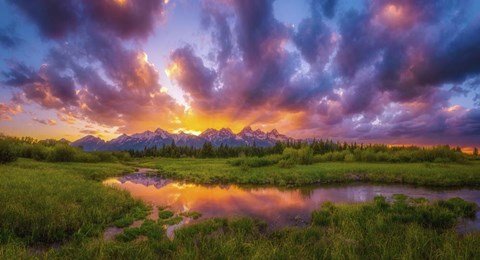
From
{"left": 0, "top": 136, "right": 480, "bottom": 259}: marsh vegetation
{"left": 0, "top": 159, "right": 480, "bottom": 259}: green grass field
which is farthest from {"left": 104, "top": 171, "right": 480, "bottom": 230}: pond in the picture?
{"left": 0, "top": 159, "right": 480, "bottom": 259}: green grass field

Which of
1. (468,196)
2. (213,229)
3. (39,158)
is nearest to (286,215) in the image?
(213,229)

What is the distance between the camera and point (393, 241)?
Result: 9461 millimetres

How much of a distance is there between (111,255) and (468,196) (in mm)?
34596

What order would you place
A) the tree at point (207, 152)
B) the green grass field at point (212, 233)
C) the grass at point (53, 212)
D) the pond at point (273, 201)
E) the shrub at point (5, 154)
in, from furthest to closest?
the tree at point (207, 152) < the shrub at point (5, 154) < the pond at point (273, 201) < the grass at point (53, 212) < the green grass field at point (212, 233)

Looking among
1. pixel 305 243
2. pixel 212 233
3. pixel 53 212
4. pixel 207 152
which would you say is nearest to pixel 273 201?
pixel 212 233

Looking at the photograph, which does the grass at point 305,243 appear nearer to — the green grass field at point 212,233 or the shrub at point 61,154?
the green grass field at point 212,233

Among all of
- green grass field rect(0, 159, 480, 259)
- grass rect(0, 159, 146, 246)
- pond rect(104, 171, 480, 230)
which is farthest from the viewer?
pond rect(104, 171, 480, 230)

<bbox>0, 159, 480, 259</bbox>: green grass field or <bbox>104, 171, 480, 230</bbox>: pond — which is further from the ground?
<bbox>0, 159, 480, 259</bbox>: green grass field

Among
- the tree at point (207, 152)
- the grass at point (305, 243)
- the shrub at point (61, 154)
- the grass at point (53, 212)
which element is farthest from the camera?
the tree at point (207, 152)

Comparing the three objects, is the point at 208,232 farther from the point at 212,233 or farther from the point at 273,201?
the point at 273,201

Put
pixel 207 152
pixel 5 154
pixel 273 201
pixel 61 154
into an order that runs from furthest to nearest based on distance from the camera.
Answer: pixel 207 152
pixel 61 154
pixel 5 154
pixel 273 201

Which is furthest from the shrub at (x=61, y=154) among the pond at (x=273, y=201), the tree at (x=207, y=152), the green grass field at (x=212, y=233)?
the tree at (x=207, y=152)

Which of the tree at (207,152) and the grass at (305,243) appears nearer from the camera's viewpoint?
the grass at (305,243)

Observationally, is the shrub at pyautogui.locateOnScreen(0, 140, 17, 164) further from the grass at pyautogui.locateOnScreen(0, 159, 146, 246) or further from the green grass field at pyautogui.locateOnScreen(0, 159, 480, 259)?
the grass at pyautogui.locateOnScreen(0, 159, 146, 246)
